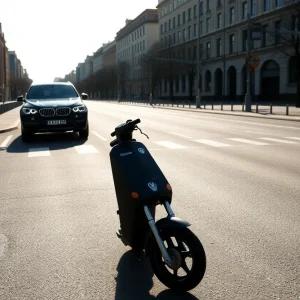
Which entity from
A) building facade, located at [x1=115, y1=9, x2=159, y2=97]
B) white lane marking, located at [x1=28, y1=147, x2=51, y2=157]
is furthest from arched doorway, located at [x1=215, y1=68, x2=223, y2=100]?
white lane marking, located at [x1=28, y1=147, x2=51, y2=157]

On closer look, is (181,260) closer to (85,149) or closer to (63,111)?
(85,149)

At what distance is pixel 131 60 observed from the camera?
395 feet

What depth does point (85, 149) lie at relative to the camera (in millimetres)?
11930

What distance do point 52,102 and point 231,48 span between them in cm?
5076

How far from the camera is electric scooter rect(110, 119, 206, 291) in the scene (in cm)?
316

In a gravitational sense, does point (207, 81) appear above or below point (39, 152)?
above

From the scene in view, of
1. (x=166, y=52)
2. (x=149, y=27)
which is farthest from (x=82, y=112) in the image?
(x=149, y=27)

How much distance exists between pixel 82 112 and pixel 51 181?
669 cm

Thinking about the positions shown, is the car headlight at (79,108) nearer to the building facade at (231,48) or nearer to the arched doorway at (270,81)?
the building facade at (231,48)

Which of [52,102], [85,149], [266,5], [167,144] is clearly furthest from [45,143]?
[266,5]

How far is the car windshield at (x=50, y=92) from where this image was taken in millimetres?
14984

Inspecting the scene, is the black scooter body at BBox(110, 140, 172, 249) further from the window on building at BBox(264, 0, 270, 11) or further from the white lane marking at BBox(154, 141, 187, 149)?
the window on building at BBox(264, 0, 270, 11)

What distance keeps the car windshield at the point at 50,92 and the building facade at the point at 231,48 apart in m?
28.5

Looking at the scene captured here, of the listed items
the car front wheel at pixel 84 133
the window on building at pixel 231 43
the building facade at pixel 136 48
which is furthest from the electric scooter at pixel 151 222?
the building facade at pixel 136 48
